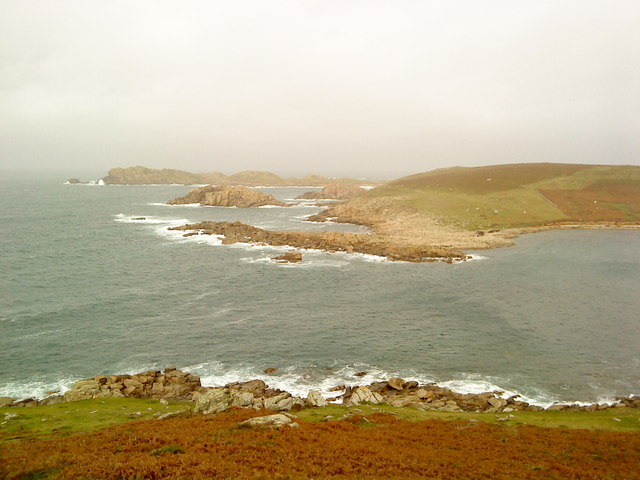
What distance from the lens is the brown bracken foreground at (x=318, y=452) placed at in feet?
55.9

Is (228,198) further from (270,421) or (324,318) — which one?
(270,421)

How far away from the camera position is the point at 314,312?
54.1 metres

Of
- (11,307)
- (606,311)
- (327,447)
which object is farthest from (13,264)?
(606,311)

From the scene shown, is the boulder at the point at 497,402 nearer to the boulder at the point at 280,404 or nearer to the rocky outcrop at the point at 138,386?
the boulder at the point at 280,404

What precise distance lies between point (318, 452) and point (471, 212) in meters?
121

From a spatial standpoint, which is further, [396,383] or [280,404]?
[396,383]

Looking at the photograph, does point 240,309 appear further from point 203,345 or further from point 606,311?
point 606,311

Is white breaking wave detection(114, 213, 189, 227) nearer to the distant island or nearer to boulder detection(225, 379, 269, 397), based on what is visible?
the distant island

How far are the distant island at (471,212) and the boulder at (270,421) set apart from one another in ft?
206

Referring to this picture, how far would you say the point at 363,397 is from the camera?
32.5m

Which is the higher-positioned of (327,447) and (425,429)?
(327,447)

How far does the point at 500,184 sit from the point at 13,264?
159332 mm

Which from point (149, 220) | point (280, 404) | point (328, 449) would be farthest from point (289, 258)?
point (149, 220)

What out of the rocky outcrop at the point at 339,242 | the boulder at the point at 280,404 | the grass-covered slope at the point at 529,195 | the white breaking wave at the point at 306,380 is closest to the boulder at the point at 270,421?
the boulder at the point at 280,404
